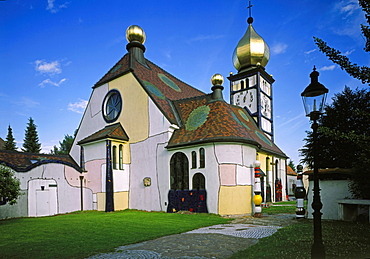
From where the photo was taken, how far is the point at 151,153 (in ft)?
58.5

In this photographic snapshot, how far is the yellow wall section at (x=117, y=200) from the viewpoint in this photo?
18.0 meters

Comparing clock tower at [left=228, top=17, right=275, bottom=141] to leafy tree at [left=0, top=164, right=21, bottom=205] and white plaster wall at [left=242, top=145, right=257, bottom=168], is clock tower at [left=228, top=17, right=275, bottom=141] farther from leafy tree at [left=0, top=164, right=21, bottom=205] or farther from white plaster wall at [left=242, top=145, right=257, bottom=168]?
leafy tree at [left=0, top=164, right=21, bottom=205]

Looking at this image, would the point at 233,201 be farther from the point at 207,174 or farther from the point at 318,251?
the point at 318,251

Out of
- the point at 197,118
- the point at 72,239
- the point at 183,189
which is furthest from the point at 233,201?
the point at 72,239

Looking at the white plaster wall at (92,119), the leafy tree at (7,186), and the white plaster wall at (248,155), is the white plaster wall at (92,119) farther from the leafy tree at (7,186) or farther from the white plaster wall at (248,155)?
the white plaster wall at (248,155)

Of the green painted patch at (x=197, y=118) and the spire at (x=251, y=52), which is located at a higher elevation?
the spire at (x=251, y=52)

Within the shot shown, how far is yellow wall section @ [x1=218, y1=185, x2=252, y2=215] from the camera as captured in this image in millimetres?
14656

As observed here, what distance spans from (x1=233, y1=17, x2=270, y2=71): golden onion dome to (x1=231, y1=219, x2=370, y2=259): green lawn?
1116 inches

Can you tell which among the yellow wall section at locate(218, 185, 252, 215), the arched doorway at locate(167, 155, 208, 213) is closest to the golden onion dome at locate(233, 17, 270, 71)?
the arched doorway at locate(167, 155, 208, 213)

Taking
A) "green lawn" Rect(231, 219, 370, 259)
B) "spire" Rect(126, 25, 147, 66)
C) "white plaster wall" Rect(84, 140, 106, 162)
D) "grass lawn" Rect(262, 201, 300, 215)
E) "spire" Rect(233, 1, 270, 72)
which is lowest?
"grass lawn" Rect(262, 201, 300, 215)

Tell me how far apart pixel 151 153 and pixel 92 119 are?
7370 mm

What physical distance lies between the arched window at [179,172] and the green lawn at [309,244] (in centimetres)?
821

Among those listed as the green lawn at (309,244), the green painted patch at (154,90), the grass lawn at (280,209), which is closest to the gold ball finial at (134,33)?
the green painted patch at (154,90)

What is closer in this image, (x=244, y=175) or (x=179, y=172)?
(x=244, y=175)
